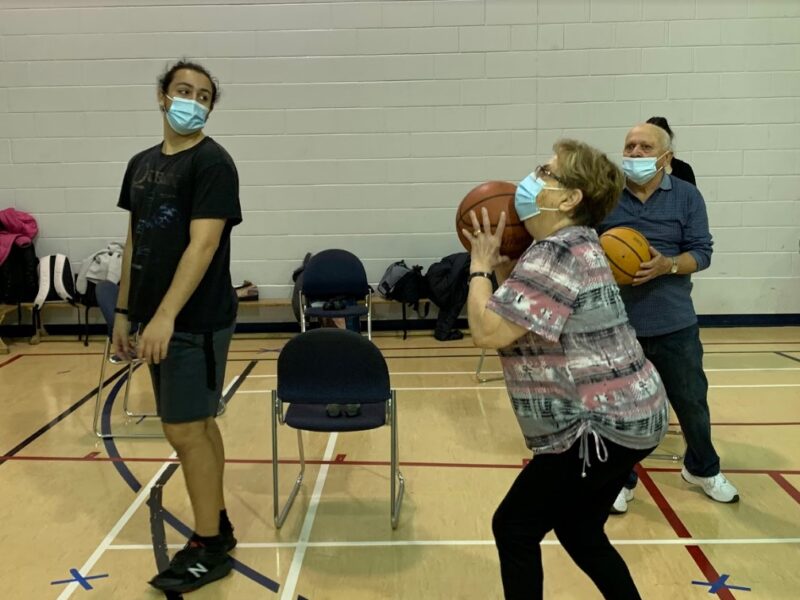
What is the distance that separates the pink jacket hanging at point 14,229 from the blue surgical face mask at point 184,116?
4.61m

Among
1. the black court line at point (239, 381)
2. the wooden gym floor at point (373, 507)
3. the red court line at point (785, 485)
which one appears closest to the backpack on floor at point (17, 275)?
the wooden gym floor at point (373, 507)

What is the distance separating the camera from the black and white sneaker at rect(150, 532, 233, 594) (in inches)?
96.7

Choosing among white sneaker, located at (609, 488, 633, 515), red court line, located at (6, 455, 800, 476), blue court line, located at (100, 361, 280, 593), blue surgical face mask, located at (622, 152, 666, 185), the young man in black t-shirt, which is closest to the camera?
the young man in black t-shirt

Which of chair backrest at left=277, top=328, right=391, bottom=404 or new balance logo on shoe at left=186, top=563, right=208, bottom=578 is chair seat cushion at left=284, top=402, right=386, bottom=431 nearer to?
chair backrest at left=277, top=328, right=391, bottom=404

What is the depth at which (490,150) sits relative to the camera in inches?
255

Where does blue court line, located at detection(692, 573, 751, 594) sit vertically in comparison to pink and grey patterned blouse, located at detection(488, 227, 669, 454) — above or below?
below

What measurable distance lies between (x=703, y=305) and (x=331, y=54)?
409cm

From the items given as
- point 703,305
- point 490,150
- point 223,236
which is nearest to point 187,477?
point 223,236

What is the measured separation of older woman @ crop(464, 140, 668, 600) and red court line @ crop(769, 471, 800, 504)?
1.79 metres

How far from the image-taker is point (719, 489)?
310 centimetres

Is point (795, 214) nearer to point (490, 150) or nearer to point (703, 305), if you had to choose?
point (703, 305)

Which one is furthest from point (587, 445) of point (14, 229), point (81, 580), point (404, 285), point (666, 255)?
point (14, 229)

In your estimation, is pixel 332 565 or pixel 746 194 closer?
pixel 332 565

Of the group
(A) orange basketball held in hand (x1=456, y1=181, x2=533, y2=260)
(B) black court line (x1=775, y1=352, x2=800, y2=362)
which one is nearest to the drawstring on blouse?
(A) orange basketball held in hand (x1=456, y1=181, x2=533, y2=260)
